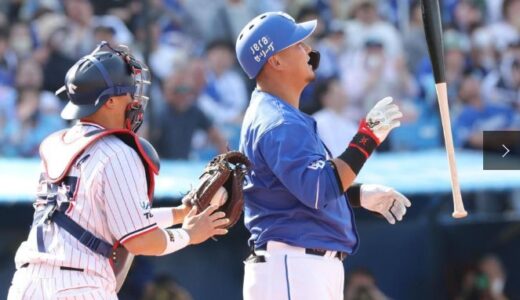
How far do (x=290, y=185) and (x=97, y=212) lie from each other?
777 mm

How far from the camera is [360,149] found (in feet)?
14.1

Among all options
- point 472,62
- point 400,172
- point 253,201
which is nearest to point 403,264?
point 400,172

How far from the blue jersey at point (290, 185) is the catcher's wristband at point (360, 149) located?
0.26 ft

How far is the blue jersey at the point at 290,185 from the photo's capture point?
424 cm

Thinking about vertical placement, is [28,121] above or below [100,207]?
above

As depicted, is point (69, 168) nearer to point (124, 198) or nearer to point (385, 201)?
point (124, 198)

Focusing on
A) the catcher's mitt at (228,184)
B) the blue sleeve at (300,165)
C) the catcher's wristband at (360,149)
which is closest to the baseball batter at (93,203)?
the catcher's mitt at (228,184)

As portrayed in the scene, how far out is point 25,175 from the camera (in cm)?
834

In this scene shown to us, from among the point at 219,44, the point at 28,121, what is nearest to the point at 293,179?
the point at 28,121

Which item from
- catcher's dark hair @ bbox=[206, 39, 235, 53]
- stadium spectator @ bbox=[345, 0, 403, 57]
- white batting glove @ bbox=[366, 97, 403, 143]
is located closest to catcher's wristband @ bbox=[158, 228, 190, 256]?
white batting glove @ bbox=[366, 97, 403, 143]

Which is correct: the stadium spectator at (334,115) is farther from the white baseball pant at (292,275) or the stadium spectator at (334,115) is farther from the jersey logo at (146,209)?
the jersey logo at (146,209)

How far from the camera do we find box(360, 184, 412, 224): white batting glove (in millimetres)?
4559

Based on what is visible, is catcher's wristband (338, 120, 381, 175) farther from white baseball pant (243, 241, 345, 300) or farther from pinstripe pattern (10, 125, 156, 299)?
pinstripe pattern (10, 125, 156, 299)

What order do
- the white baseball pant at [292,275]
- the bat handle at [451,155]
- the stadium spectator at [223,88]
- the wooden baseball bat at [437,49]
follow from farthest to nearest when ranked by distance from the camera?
1. the stadium spectator at [223,88]
2. the wooden baseball bat at [437,49]
3. the bat handle at [451,155]
4. the white baseball pant at [292,275]
